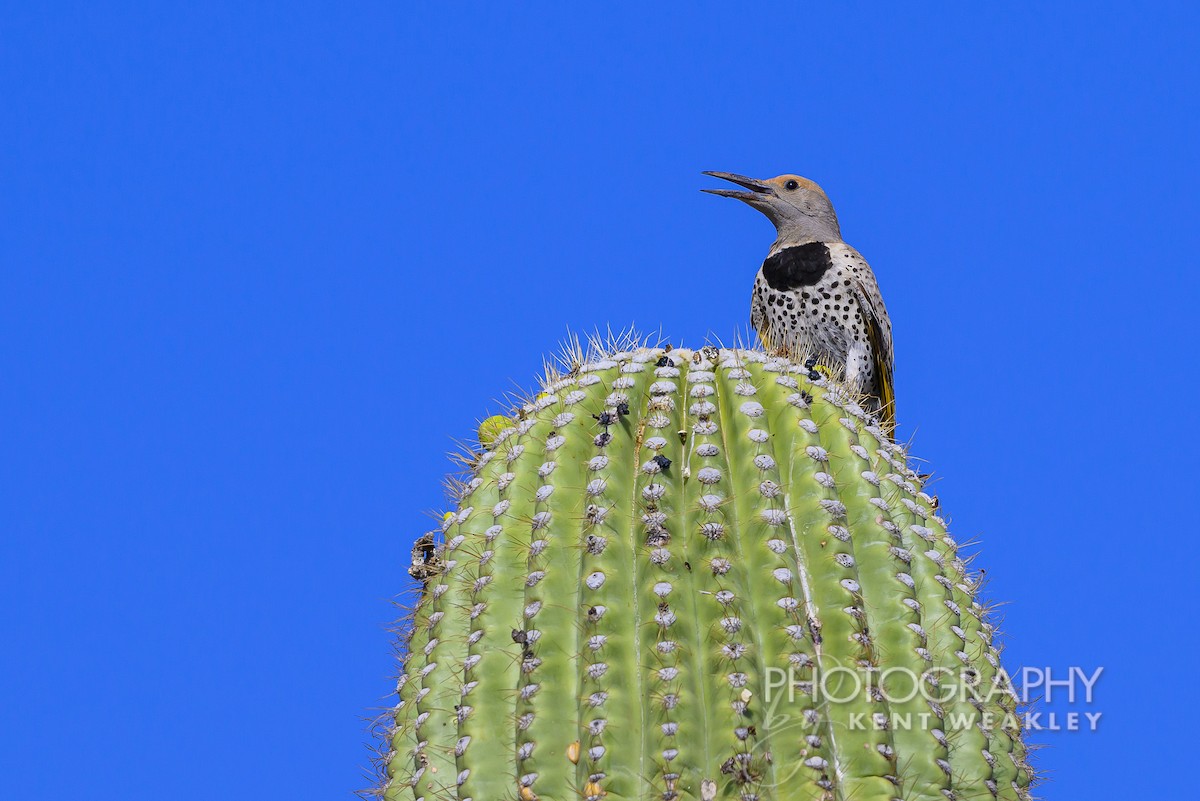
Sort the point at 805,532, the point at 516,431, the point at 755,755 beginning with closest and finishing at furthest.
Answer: the point at 755,755, the point at 805,532, the point at 516,431

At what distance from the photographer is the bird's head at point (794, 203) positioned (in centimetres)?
748

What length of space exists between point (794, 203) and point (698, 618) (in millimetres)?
4409

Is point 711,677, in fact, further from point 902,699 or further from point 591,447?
point 591,447

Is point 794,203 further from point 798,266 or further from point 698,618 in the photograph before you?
point 698,618

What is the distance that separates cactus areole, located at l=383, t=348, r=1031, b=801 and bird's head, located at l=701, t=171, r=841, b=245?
3503 millimetres

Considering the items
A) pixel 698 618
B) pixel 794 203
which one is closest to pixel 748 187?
pixel 794 203

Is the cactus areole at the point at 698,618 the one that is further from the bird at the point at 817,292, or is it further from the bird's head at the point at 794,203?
the bird's head at the point at 794,203

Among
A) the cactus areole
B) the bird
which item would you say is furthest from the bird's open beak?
Answer: the cactus areole

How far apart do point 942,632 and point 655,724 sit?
0.90m

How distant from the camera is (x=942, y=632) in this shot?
372 cm

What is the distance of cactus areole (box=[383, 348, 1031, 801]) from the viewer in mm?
3342

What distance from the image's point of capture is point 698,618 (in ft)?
11.4

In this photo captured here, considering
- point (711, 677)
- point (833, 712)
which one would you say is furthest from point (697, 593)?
point (833, 712)

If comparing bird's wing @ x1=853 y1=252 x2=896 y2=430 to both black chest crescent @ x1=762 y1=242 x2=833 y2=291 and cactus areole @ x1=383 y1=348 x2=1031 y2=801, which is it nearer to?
black chest crescent @ x1=762 y1=242 x2=833 y2=291
